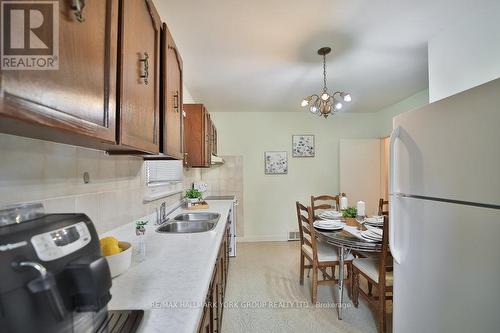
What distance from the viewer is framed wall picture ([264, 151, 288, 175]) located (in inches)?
171

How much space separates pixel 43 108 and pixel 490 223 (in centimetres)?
150

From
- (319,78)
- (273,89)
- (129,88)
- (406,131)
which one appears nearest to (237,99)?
(273,89)

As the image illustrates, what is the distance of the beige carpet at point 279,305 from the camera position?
1917 millimetres

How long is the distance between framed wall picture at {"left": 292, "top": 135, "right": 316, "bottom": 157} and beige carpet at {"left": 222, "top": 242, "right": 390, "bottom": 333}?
80.0 inches

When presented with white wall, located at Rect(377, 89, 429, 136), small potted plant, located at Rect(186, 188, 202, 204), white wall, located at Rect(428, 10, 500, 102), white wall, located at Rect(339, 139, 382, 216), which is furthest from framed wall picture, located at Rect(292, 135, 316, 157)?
white wall, located at Rect(428, 10, 500, 102)

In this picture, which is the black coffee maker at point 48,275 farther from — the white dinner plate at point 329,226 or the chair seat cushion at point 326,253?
the chair seat cushion at point 326,253

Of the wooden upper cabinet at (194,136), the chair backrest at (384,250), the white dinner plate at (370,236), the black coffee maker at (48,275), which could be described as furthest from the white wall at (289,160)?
the black coffee maker at (48,275)

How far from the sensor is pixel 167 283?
89 cm

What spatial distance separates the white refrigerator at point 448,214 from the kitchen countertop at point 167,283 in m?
1.14

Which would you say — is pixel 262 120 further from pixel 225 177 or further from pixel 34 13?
pixel 34 13

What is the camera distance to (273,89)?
3166mm

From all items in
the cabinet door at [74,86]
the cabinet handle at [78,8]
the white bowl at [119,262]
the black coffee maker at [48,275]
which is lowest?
the white bowl at [119,262]

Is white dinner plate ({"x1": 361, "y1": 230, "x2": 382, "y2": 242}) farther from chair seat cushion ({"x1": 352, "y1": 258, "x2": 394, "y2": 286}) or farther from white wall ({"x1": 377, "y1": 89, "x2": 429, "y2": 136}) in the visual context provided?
white wall ({"x1": 377, "y1": 89, "x2": 429, "y2": 136})

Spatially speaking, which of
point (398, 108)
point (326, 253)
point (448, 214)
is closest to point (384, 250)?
point (326, 253)
